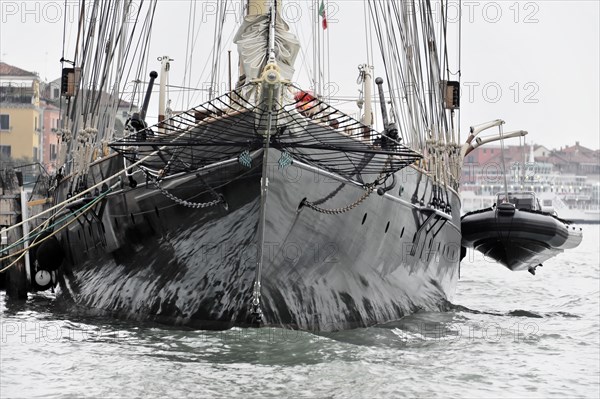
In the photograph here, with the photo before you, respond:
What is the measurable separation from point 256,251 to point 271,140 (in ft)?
4.76

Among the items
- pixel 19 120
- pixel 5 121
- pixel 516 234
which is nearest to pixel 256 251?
pixel 516 234

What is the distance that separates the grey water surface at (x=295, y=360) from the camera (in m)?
10.9

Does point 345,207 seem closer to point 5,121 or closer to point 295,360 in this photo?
point 295,360

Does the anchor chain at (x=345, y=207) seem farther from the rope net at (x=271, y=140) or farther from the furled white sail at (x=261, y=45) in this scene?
the furled white sail at (x=261, y=45)

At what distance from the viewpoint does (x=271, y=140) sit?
13.3m

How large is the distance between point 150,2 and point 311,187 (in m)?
7.24

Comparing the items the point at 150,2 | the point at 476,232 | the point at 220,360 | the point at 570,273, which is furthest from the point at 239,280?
the point at 570,273

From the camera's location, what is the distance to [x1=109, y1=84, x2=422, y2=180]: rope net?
1314 cm

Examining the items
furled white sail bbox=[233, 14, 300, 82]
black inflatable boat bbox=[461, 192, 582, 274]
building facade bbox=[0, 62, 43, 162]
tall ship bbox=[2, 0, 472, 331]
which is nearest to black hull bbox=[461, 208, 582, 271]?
black inflatable boat bbox=[461, 192, 582, 274]

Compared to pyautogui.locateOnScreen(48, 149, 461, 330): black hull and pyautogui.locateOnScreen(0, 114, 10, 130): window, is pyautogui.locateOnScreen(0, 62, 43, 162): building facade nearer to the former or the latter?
pyautogui.locateOnScreen(0, 114, 10, 130): window

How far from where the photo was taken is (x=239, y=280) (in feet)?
44.5

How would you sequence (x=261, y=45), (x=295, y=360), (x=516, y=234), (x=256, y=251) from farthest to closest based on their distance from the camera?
(x=516, y=234) → (x=261, y=45) → (x=256, y=251) → (x=295, y=360)

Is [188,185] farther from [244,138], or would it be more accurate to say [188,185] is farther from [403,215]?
[403,215]

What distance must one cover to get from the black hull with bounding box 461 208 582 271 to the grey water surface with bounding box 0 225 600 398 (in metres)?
4.48
